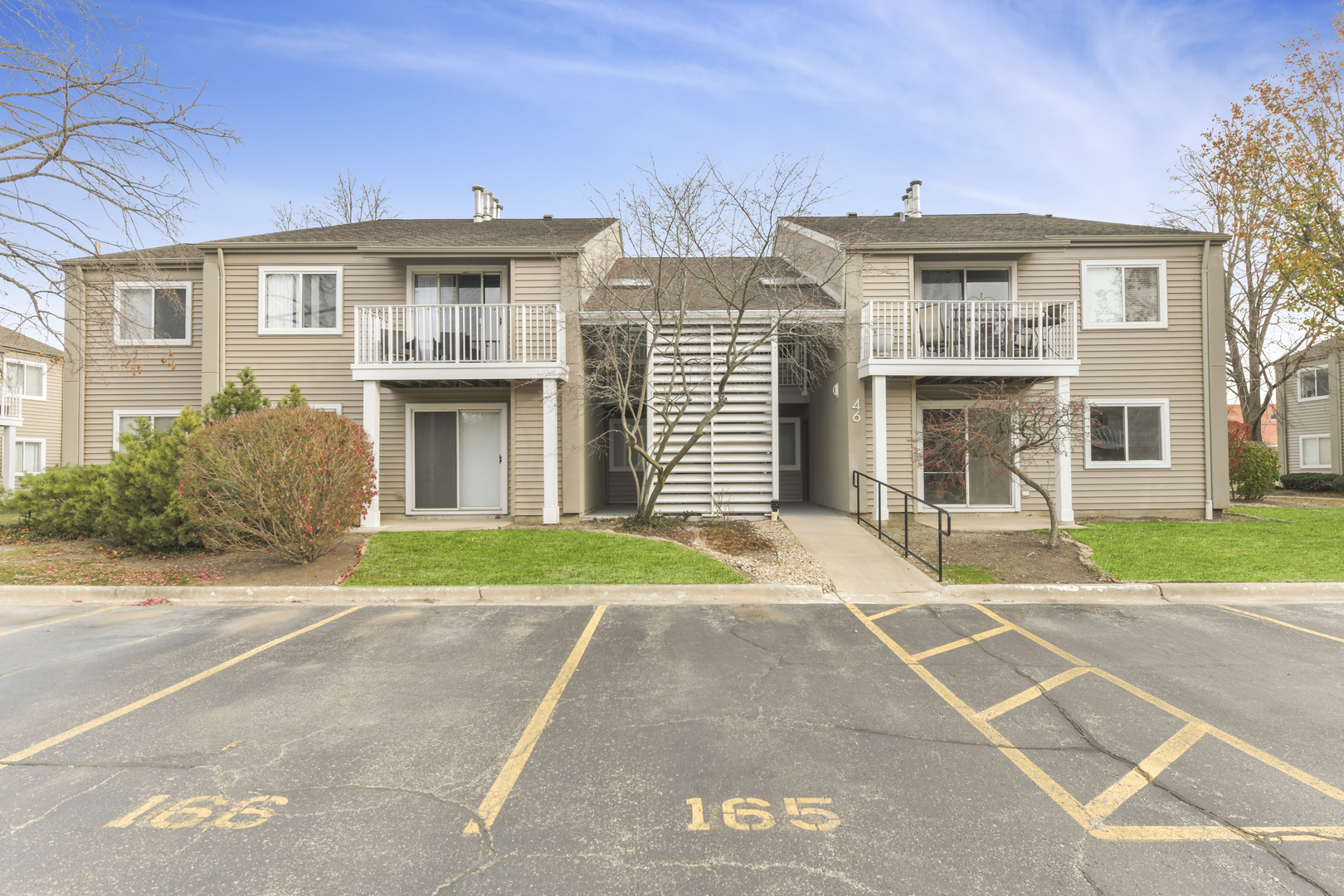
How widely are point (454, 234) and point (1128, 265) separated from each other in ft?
50.9

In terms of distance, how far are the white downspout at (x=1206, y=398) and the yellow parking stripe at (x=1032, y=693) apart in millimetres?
→ 11792

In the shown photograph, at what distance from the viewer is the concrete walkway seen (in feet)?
27.2

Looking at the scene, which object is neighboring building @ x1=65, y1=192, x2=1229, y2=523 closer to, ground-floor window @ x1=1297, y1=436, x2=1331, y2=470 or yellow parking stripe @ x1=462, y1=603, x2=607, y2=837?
yellow parking stripe @ x1=462, y1=603, x2=607, y2=837

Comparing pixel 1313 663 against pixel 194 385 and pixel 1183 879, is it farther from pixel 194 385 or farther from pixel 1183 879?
pixel 194 385

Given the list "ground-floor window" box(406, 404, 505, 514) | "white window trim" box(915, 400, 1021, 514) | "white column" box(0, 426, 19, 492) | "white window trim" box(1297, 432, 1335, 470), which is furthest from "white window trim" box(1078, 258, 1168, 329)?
"white column" box(0, 426, 19, 492)

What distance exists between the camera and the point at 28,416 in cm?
2481

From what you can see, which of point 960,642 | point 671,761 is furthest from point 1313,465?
point 671,761

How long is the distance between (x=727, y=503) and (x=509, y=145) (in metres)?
12.0

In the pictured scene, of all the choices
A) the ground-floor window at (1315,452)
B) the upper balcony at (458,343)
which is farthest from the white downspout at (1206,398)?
the ground-floor window at (1315,452)

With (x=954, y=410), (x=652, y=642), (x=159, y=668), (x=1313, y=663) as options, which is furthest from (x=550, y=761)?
(x=954, y=410)

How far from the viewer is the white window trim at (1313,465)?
26578 millimetres

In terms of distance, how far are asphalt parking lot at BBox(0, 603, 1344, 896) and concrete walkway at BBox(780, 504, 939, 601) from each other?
1957mm

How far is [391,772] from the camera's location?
354 cm

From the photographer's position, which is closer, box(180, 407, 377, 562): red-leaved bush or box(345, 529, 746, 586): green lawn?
box(345, 529, 746, 586): green lawn
